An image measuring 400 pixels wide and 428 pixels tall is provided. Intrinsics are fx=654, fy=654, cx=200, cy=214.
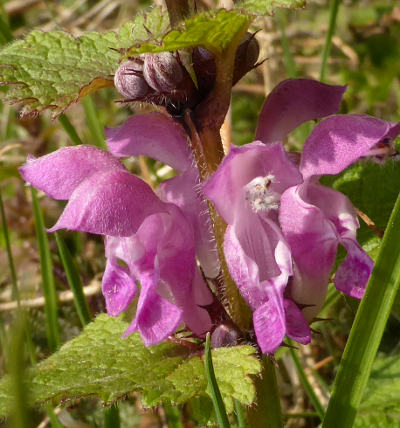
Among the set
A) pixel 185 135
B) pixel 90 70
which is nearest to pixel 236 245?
pixel 185 135

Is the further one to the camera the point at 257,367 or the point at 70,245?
the point at 70,245

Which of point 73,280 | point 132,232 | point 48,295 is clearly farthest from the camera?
point 48,295

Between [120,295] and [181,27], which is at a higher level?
[181,27]

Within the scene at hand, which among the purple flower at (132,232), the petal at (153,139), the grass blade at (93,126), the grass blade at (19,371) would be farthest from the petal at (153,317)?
the grass blade at (93,126)

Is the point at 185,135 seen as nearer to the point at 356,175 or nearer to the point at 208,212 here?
the point at 208,212

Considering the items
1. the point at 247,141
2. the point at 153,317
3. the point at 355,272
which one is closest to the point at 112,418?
the point at 153,317

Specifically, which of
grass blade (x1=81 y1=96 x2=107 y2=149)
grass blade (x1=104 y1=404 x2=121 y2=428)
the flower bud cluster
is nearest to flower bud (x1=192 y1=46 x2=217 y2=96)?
the flower bud cluster

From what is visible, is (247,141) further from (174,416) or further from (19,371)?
(19,371)

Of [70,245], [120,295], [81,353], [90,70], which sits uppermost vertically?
[90,70]
